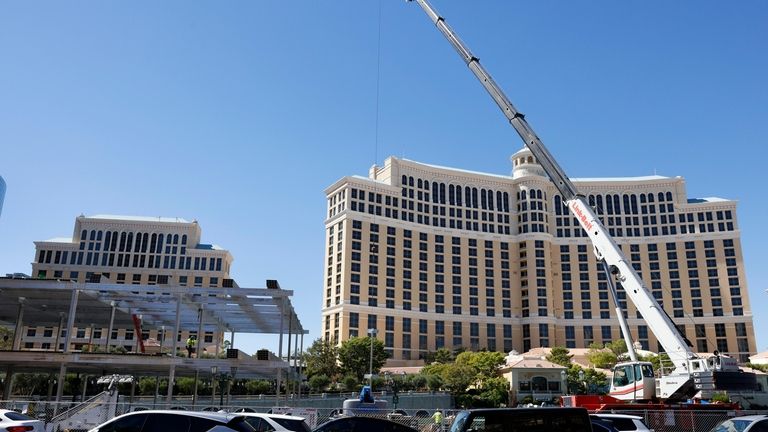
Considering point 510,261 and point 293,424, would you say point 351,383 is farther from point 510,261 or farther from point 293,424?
point 293,424

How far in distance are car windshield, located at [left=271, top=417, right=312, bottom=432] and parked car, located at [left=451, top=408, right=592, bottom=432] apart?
13.3 feet

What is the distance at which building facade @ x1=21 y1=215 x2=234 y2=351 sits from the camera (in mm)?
120750

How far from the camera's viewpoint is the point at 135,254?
407 feet

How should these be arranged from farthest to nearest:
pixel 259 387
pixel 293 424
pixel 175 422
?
pixel 259 387, pixel 293 424, pixel 175 422

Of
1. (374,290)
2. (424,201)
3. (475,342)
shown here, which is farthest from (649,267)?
(374,290)

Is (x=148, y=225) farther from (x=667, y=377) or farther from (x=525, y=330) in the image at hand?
(x=667, y=377)

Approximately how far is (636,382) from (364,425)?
1761 centimetres

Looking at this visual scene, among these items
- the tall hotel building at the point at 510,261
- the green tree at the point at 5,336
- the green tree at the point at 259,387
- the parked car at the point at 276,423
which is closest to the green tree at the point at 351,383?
the green tree at the point at 259,387

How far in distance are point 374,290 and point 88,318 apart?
270 ft

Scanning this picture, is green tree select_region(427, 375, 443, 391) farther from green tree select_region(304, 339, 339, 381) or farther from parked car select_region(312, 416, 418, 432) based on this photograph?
parked car select_region(312, 416, 418, 432)

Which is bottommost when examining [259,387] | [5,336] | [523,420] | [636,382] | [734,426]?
[259,387]

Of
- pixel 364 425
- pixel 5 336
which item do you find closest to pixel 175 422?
pixel 364 425

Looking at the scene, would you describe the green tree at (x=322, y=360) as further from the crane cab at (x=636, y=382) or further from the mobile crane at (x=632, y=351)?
the crane cab at (x=636, y=382)

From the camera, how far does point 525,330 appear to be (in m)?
131
